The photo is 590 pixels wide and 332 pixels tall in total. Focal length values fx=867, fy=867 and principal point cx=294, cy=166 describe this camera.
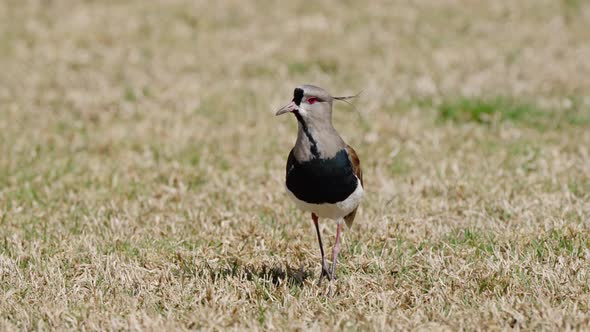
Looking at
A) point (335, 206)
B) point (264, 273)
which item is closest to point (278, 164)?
point (264, 273)

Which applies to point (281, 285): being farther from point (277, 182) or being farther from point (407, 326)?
point (277, 182)

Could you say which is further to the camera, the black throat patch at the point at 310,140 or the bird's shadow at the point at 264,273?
the bird's shadow at the point at 264,273

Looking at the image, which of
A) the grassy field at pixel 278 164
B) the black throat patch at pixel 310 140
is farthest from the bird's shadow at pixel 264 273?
the black throat patch at pixel 310 140

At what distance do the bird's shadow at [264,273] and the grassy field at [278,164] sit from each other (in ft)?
0.07

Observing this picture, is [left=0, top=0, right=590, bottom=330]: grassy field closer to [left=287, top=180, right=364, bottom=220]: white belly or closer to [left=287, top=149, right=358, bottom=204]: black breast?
[left=287, top=180, right=364, bottom=220]: white belly

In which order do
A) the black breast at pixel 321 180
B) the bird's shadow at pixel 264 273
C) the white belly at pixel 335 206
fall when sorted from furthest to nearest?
the bird's shadow at pixel 264 273, the white belly at pixel 335 206, the black breast at pixel 321 180

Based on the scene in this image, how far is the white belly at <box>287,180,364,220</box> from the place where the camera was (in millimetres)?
4805

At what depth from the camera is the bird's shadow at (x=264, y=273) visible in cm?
518

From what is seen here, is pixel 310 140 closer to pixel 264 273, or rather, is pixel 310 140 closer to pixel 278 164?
pixel 264 273

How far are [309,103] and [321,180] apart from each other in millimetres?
429

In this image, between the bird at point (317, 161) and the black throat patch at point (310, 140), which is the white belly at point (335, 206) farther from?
the black throat patch at point (310, 140)

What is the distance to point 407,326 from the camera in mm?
4398

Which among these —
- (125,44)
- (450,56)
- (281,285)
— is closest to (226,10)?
(125,44)

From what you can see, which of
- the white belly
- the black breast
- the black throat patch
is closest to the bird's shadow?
the white belly
